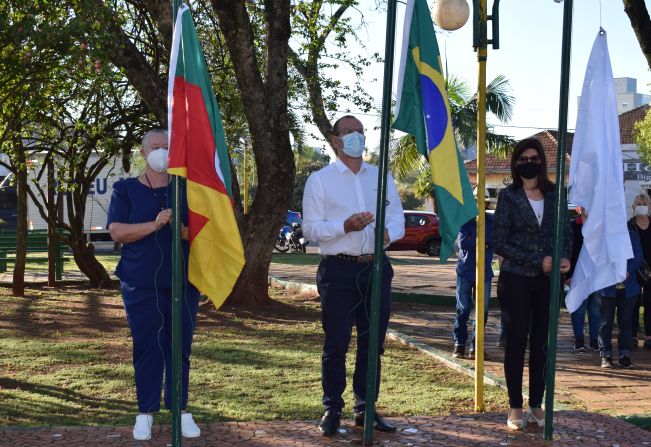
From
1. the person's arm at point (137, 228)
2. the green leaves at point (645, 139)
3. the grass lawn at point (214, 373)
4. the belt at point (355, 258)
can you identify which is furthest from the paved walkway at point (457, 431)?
the green leaves at point (645, 139)

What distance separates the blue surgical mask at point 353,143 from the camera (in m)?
5.89

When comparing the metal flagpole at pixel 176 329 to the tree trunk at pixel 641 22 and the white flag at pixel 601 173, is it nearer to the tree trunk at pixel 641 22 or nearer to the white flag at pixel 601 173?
the white flag at pixel 601 173

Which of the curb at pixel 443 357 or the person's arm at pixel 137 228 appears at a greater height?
the person's arm at pixel 137 228

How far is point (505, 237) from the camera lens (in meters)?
6.29

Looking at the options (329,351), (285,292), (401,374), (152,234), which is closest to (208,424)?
(329,351)

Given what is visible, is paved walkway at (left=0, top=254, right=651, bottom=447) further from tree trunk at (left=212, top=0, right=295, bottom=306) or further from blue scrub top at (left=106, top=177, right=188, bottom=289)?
tree trunk at (left=212, top=0, right=295, bottom=306)

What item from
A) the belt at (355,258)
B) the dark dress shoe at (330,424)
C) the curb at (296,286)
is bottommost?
the dark dress shoe at (330,424)

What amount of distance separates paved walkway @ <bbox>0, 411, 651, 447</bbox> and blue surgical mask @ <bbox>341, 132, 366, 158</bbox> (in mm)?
1779

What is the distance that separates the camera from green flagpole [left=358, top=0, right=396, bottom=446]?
547 centimetres

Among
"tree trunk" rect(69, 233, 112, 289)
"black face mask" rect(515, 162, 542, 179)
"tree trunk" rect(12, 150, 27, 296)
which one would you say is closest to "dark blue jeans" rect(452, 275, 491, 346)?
"black face mask" rect(515, 162, 542, 179)

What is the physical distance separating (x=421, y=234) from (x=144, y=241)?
96.5ft

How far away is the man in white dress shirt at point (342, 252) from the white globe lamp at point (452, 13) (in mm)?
3321

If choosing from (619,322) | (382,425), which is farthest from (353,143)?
(619,322)

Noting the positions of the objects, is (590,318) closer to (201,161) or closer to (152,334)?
(152,334)
